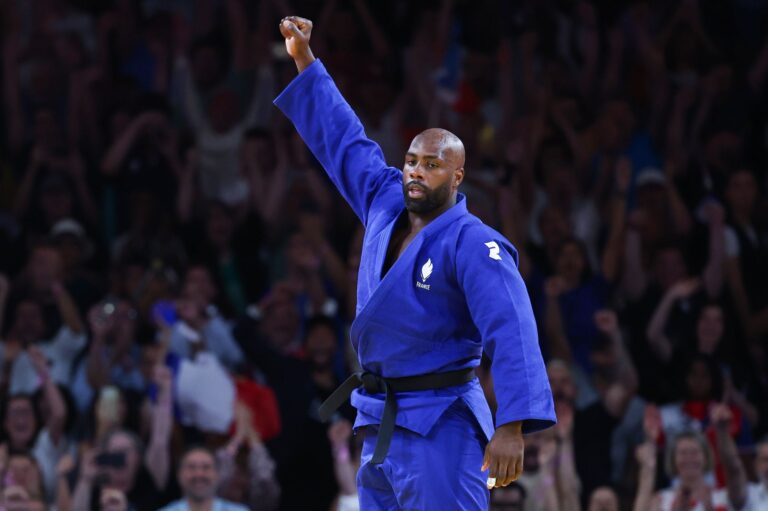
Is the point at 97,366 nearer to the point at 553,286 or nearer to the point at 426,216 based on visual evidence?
the point at 553,286

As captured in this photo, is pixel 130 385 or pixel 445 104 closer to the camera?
pixel 130 385

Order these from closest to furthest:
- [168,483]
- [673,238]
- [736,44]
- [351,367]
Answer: [168,483] → [351,367] → [673,238] → [736,44]

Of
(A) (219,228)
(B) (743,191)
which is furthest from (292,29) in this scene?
(B) (743,191)

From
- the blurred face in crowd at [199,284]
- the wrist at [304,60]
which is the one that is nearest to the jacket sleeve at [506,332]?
the wrist at [304,60]

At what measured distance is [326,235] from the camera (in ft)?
28.8

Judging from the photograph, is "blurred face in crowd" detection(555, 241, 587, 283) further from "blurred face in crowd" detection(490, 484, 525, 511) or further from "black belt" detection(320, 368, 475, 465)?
"black belt" detection(320, 368, 475, 465)

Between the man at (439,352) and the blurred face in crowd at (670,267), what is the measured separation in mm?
4135

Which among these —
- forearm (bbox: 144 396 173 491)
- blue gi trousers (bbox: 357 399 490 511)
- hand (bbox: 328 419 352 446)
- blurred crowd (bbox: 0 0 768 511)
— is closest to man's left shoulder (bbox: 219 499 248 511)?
blurred crowd (bbox: 0 0 768 511)

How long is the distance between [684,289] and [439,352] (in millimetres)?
4160

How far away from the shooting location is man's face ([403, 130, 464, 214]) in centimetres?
442

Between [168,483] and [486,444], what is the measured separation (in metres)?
3.41

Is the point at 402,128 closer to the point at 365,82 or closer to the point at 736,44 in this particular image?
the point at 365,82

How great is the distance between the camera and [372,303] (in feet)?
14.3

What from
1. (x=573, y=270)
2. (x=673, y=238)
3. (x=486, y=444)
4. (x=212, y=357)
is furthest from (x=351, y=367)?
(x=486, y=444)
